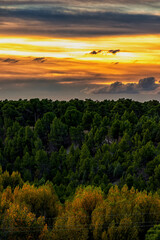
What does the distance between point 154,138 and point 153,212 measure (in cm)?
5261

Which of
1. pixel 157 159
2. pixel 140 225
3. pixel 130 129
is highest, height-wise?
pixel 130 129

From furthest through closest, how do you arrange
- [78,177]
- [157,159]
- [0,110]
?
[0,110]
[78,177]
[157,159]

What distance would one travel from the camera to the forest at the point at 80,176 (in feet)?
170

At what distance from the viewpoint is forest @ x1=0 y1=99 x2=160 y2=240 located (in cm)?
5188

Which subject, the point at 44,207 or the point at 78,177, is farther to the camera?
the point at 78,177

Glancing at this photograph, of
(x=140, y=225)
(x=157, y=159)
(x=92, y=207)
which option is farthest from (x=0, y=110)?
(x=140, y=225)

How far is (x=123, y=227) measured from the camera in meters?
50.6

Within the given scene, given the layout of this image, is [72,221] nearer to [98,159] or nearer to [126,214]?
[126,214]

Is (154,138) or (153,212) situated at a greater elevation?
(154,138)

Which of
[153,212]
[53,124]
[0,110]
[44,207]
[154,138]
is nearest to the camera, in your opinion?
[153,212]

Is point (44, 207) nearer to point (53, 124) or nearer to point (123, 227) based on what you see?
point (123, 227)

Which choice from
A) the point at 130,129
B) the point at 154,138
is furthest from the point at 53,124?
the point at 154,138

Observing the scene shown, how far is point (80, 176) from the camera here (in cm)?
9625

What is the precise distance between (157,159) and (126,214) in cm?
3979
